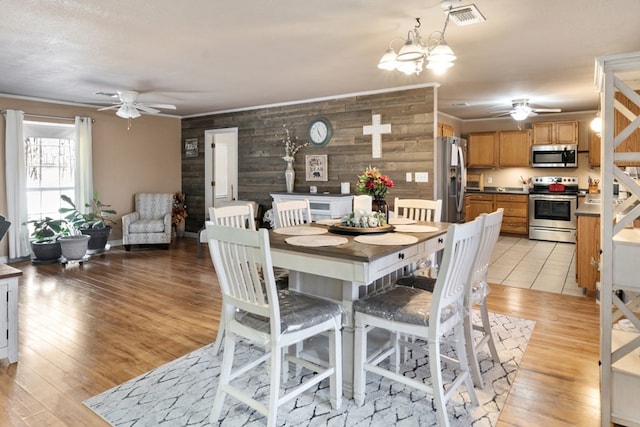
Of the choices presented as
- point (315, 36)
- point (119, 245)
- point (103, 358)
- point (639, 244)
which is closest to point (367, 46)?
point (315, 36)

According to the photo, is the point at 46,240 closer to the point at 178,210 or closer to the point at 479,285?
the point at 178,210

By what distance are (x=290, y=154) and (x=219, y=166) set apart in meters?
2.29

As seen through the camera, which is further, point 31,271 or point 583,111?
point 583,111

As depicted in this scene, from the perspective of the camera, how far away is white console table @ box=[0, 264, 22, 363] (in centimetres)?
263

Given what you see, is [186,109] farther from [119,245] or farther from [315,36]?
[315,36]

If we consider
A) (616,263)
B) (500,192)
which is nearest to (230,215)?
(616,263)

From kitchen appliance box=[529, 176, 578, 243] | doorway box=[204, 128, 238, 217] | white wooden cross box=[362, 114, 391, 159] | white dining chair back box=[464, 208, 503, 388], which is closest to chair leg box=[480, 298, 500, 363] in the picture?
white dining chair back box=[464, 208, 503, 388]

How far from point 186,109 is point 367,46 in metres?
4.49

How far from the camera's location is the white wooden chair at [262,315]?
1.87 m

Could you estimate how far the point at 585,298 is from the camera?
4.14 m

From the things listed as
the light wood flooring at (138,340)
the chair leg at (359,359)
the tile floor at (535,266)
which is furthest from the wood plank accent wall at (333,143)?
the chair leg at (359,359)

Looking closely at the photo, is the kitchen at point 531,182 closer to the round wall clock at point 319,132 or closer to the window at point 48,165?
the round wall clock at point 319,132

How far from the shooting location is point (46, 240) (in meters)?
5.89

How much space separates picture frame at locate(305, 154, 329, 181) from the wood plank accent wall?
0.21 feet
